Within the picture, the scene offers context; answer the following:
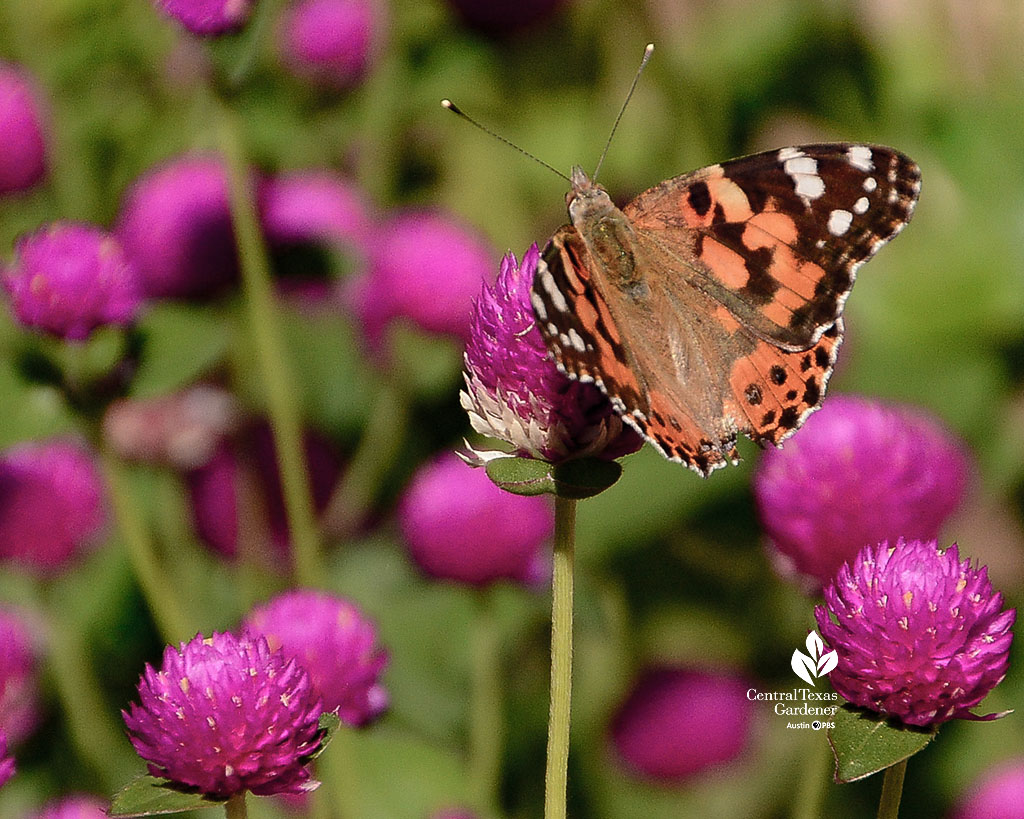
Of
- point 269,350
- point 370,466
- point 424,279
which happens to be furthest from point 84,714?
point 424,279

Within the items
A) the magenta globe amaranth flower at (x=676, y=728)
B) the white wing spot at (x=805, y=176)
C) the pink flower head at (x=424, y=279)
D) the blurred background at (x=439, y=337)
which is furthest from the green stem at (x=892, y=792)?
the pink flower head at (x=424, y=279)

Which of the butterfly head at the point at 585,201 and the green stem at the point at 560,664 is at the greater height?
the butterfly head at the point at 585,201

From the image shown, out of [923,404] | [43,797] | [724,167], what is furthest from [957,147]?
[43,797]

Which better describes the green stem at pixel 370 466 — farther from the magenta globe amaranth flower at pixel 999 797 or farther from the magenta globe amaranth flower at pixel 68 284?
the magenta globe amaranth flower at pixel 999 797

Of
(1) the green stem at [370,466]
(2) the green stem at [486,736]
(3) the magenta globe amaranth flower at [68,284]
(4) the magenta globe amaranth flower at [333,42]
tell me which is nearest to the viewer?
(3) the magenta globe amaranth flower at [68,284]

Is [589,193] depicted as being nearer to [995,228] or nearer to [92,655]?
[92,655]

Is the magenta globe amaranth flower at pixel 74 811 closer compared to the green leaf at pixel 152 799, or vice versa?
the green leaf at pixel 152 799

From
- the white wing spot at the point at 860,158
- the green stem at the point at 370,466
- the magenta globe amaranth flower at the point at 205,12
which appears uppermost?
the magenta globe amaranth flower at the point at 205,12
